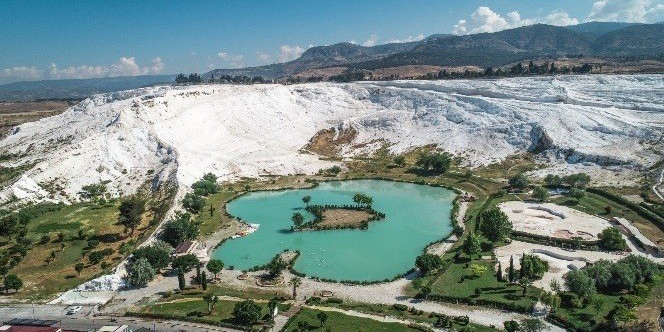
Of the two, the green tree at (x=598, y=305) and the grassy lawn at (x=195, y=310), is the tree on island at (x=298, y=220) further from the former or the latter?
the green tree at (x=598, y=305)

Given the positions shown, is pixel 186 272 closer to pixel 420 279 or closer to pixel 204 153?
pixel 420 279

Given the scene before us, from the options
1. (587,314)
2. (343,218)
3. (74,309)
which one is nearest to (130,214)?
(74,309)

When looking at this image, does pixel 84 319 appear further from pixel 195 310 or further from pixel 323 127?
pixel 323 127

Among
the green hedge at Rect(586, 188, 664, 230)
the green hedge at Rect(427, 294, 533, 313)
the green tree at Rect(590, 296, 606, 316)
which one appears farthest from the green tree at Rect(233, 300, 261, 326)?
the green hedge at Rect(586, 188, 664, 230)

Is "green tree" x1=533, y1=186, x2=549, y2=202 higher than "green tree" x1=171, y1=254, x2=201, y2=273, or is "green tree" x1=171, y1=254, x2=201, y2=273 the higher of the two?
"green tree" x1=533, y1=186, x2=549, y2=202

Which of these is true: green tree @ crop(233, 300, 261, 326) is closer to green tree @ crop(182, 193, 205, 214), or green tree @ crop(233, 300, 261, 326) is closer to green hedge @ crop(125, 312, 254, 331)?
green hedge @ crop(125, 312, 254, 331)

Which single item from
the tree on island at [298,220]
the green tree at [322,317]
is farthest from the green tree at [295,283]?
the tree on island at [298,220]

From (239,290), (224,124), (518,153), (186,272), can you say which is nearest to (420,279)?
(239,290)
